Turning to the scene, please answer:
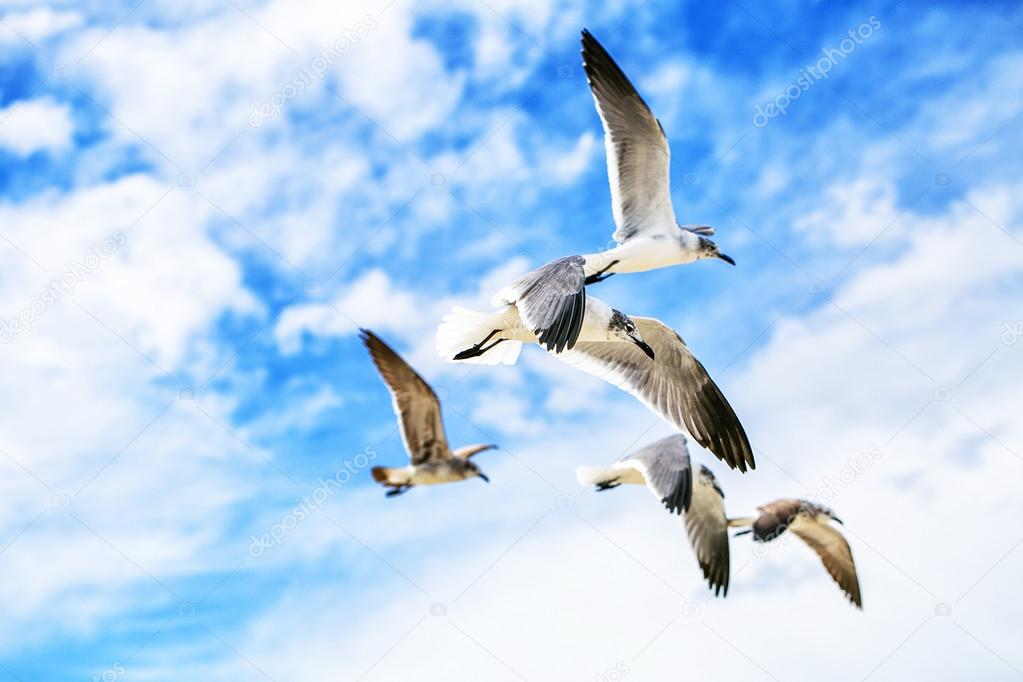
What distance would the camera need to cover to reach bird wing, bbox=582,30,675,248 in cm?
757

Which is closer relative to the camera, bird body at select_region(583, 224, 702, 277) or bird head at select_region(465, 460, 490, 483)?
bird body at select_region(583, 224, 702, 277)

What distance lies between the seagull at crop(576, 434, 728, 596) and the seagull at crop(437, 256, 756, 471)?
0.76m

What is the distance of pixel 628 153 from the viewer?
759 cm

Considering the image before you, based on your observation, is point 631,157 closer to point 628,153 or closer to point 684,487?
point 628,153

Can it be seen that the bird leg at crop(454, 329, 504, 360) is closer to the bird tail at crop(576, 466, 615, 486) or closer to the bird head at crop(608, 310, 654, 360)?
the bird head at crop(608, 310, 654, 360)

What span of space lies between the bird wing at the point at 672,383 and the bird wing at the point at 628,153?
933 millimetres

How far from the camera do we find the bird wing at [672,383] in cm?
672

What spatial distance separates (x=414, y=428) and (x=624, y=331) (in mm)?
2569

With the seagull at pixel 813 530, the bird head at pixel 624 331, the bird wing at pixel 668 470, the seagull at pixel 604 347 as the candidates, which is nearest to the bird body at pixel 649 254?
the seagull at pixel 604 347

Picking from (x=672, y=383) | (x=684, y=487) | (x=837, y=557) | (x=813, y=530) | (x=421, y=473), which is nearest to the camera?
(x=672, y=383)

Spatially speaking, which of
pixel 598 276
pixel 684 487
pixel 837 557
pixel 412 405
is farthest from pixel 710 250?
pixel 837 557

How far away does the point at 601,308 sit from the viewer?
242 inches

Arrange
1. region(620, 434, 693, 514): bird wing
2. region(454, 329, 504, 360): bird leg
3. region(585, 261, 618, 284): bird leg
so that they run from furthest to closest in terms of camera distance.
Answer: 1. region(620, 434, 693, 514): bird wing
2. region(585, 261, 618, 284): bird leg
3. region(454, 329, 504, 360): bird leg

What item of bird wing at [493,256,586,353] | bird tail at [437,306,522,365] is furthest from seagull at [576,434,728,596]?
bird wing at [493,256,586,353]
